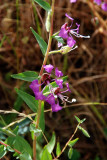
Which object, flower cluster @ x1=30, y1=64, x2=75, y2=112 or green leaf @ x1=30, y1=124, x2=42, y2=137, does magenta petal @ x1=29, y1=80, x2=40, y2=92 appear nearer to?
flower cluster @ x1=30, y1=64, x2=75, y2=112

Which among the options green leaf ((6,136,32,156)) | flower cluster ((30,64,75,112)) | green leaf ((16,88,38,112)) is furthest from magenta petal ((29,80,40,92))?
green leaf ((6,136,32,156))

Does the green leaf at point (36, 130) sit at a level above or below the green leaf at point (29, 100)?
below

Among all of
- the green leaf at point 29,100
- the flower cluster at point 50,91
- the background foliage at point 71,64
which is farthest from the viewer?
the background foliage at point 71,64

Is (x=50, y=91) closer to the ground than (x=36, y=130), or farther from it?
farther from it

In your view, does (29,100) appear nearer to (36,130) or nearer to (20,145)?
(36,130)

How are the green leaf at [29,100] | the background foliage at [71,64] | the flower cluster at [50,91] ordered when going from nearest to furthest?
the flower cluster at [50,91], the green leaf at [29,100], the background foliage at [71,64]

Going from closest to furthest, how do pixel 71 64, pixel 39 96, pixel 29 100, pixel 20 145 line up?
pixel 39 96, pixel 29 100, pixel 20 145, pixel 71 64

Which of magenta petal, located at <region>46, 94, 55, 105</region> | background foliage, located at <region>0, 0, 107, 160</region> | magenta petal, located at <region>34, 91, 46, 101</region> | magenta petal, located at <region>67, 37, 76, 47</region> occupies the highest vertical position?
magenta petal, located at <region>67, 37, 76, 47</region>

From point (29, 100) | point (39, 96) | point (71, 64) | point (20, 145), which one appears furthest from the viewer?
point (71, 64)

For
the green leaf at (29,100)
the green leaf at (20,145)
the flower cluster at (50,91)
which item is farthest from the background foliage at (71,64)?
the flower cluster at (50,91)

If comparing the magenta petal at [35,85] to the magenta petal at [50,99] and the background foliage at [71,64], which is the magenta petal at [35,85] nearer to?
the magenta petal at [50,99]

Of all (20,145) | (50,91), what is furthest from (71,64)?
(50,91)
